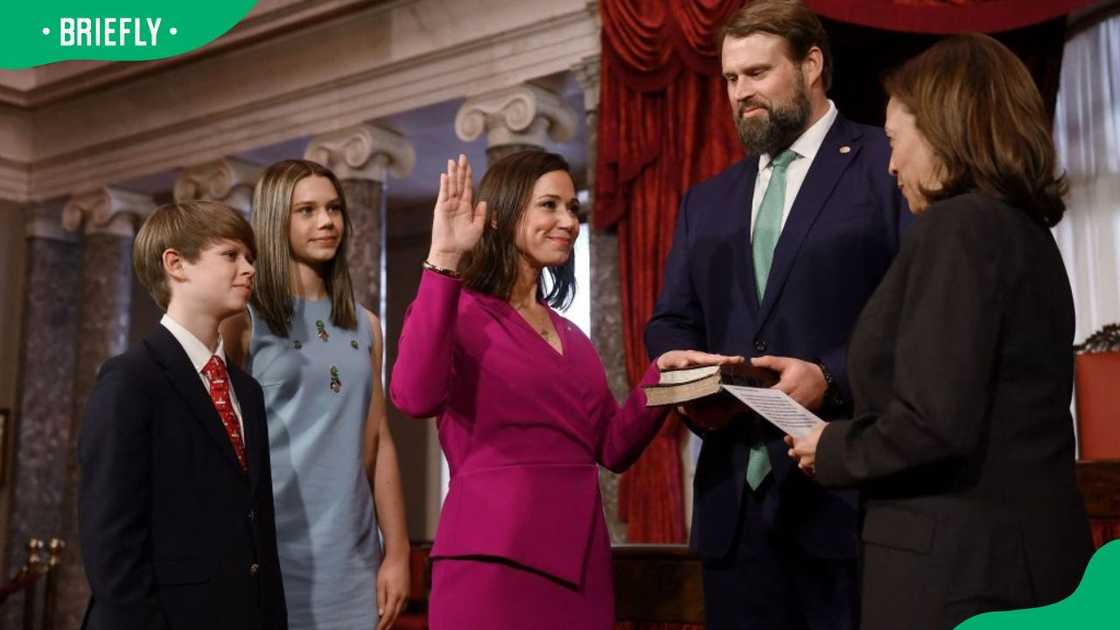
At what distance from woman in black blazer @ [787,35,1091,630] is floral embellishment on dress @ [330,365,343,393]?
1360mm

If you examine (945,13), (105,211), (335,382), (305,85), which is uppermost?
(305,85)

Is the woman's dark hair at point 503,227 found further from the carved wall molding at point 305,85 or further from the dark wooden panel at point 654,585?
the carved wall molding at point 305,85

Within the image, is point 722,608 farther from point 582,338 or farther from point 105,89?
point 105,89

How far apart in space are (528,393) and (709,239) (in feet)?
1.63

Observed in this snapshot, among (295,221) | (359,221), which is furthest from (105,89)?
(295,221)

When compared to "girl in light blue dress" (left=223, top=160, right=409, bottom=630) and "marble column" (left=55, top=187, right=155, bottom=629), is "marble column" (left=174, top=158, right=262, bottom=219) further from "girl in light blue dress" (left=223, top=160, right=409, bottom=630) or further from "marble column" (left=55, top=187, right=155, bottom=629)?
"girl in light blue dress" (left=223, top=160, right=409, bottom=630)

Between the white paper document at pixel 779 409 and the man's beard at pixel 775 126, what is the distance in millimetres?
687

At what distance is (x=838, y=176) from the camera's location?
236cm

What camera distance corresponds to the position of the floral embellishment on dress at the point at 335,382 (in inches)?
109

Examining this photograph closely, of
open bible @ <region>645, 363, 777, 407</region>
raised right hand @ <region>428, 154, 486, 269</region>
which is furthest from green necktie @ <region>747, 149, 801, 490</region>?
raised right hand @ <region>428, 154, 486, 269</region>

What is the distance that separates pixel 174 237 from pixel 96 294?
7.42 m

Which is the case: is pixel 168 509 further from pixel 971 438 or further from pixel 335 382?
pixel 971 438

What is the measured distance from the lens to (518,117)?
706 cm

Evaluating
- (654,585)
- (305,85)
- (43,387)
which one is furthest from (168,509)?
(43,387)
